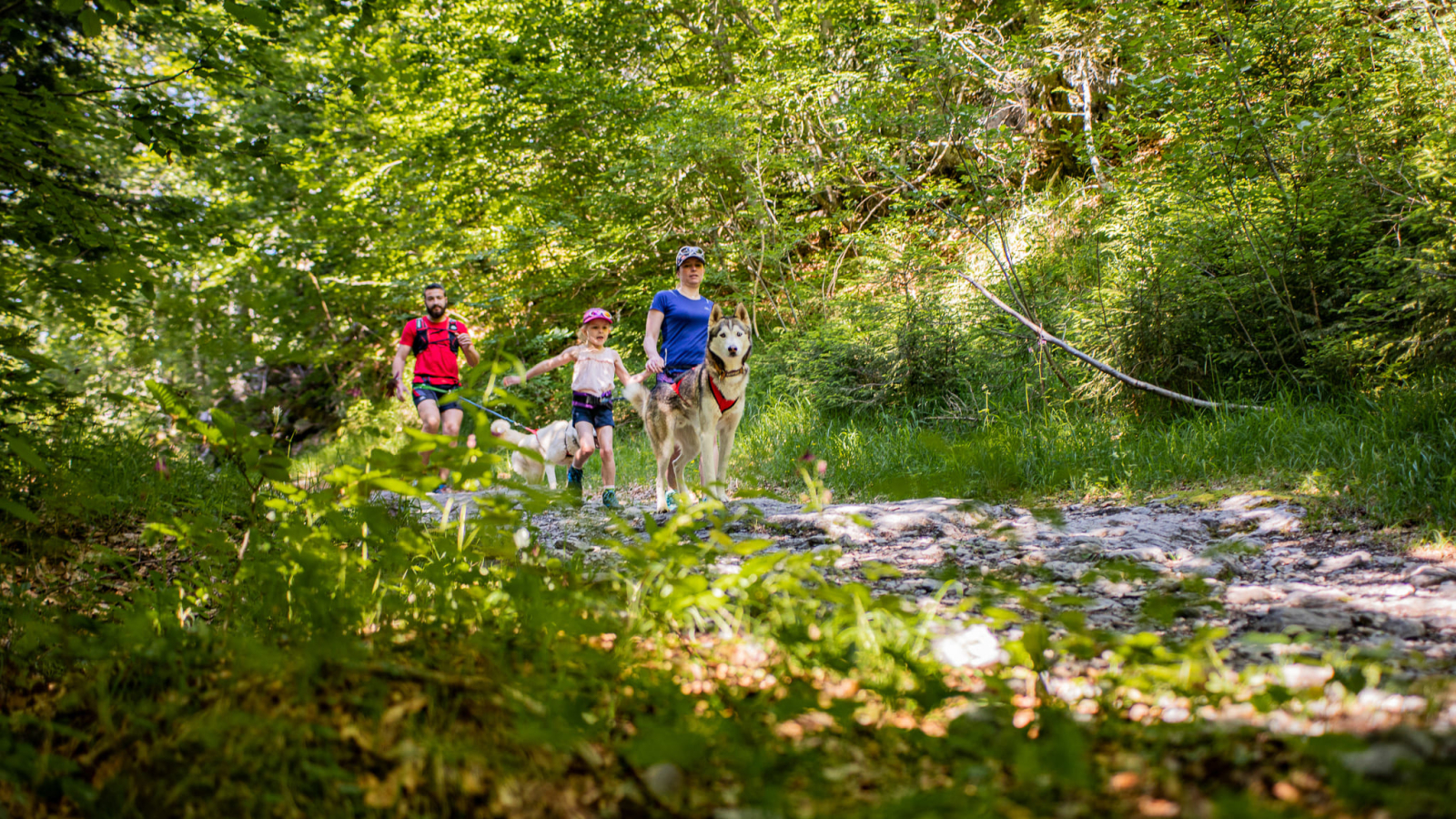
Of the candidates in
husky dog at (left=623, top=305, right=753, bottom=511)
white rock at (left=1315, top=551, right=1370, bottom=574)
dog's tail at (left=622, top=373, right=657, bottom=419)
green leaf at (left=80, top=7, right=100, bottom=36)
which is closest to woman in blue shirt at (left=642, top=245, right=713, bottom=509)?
husky dog at (left=623, top=305, right=753, bottom=511)

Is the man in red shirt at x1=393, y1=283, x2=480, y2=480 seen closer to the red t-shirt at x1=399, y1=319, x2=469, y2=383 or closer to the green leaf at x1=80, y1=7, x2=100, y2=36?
the red t-shirt at x1=399, y1=319, x2=469, y2=383

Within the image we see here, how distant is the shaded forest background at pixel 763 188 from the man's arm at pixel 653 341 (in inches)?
113

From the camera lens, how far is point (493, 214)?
54.7ft

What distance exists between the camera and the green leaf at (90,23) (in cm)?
302

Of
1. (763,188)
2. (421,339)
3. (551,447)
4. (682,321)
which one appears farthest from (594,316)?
(763,188)

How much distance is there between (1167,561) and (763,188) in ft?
38.1

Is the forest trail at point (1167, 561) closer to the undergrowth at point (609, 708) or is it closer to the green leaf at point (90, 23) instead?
the undergrowth at point (609, 708)

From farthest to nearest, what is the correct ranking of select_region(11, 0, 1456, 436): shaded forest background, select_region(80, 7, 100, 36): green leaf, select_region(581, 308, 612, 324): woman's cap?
select_region(581, 308, 612, 324): woman's cap, select_region(11, 0, 1456, 436): shaded forest background, select_region(80, 7, 100, 36): green leaf

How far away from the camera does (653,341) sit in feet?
22.2

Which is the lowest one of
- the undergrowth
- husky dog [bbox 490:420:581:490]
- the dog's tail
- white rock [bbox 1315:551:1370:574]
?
white rock [bbox 1315:551:1370:574]

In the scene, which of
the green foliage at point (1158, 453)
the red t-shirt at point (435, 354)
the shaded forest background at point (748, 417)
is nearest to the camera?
the shaded forest background at point (748, 417)

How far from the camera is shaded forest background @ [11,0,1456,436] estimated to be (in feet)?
17.6

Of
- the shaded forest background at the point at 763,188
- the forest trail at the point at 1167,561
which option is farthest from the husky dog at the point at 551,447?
the shaded forest background at the point at 763,188

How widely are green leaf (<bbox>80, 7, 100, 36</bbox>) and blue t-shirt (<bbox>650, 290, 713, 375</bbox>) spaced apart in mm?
4290
